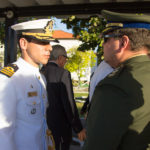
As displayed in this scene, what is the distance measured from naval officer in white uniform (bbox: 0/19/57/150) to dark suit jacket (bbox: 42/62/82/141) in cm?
116

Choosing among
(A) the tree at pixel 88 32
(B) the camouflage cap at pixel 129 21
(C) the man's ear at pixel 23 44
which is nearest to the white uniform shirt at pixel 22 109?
(C) the man's ear at pixel 23 44

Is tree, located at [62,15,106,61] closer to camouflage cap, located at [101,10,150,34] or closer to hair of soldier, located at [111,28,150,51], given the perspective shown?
camouflage cap, located at [101,10,150,34]

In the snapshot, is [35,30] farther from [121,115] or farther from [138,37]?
[121,115]

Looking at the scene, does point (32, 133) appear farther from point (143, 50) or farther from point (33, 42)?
point (143, 50)

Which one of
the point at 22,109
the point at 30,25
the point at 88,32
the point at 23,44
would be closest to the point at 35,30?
the point at 30,25

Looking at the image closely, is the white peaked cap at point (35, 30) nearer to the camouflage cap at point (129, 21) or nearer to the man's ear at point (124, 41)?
A: the camouflage cap at point (129, 21)

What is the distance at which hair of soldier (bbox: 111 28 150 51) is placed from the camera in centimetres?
129

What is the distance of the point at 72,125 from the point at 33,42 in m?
1.67

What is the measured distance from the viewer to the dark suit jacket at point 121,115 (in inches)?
42.1

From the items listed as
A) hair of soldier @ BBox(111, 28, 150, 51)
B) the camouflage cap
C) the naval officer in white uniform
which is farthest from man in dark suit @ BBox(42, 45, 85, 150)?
hair of soldier @ BBox(111, 28, 150, 51)

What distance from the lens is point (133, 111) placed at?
42.1 inches

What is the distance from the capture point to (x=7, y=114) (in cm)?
167

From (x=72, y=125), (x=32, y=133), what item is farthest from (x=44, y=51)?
(x=72, y=125)

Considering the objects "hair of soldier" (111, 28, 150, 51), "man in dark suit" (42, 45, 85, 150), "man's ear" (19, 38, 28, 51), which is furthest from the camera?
"man in dark suit" (42, 45, 85, 150)
